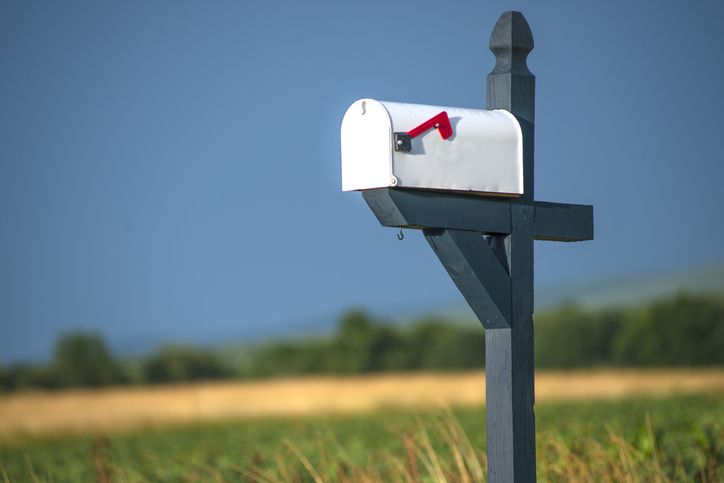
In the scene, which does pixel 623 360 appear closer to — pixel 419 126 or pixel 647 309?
pixel 647 309

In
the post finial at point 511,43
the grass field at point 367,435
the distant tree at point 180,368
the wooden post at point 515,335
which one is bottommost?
the distant tree at point 180,368

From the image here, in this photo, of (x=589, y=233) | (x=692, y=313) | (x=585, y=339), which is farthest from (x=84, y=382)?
(x=589, y=233)

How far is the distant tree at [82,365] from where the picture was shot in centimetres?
2819

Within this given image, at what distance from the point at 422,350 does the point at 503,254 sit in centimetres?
2866

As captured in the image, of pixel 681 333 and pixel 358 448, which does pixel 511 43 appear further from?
pixel 681 333

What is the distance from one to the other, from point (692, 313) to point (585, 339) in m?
4.80

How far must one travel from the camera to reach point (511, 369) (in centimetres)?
264

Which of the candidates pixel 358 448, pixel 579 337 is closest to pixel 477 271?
pixel 358 448

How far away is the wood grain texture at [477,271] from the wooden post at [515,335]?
0.17 feet

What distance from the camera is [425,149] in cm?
243

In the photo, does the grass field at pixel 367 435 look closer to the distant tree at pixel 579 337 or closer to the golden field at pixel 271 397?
the golden field at pixel 271 397

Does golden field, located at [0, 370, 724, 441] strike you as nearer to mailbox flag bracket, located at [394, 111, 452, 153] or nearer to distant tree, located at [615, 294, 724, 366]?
distant tree, located at [615, 294, 724, 366]

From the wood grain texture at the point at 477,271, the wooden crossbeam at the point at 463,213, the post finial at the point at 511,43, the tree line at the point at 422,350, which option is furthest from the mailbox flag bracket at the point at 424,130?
the tree line at the point at 422,350

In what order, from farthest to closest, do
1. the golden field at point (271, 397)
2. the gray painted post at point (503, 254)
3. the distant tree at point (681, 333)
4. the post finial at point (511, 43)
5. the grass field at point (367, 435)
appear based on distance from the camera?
the distant tree at point (681, 333) → the golden field at point (271, 397) → the grass field at point (367, 435) → the post finial at point (511, 43) → the gray painted post at point (503, 254)
